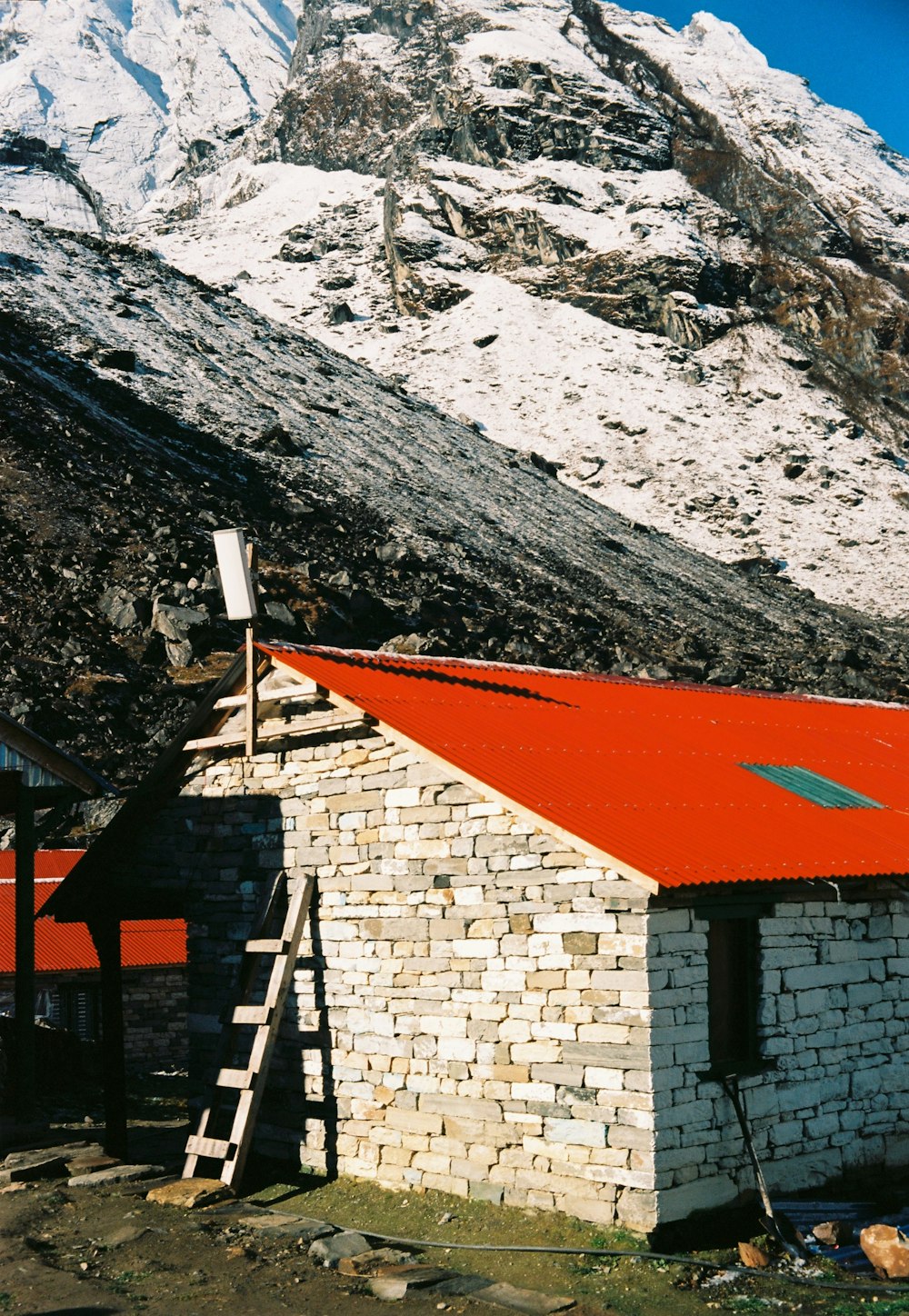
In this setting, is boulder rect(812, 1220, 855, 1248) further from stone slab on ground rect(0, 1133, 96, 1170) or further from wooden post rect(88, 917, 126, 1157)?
stone slab on ground rect(0, 1133, 96, 1170)

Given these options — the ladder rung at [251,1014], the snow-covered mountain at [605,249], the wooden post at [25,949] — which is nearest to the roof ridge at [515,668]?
the wooden post at [25,949]

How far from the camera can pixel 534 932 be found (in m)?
10.9

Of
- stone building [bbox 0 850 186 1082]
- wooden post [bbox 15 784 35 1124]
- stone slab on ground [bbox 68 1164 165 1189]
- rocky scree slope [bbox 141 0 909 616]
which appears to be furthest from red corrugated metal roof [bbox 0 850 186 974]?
rocky scree slope [bbox 141 0 909 616]

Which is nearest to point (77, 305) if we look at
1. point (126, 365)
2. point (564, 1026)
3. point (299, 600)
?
point (126, 365)

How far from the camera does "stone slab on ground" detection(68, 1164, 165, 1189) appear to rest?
486 inches

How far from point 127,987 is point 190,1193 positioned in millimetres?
11051

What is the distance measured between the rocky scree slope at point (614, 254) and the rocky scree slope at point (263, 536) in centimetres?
1196

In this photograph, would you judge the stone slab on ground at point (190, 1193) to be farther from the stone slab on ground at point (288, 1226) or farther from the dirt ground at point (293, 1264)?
the stone slab on ground at point (288, 1226)

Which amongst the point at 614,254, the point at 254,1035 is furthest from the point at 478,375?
the point at 254,1035

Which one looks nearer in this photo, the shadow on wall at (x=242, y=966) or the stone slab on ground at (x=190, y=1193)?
the stone slab on ground at (x=190, y=1193)

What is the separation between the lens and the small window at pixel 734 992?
10977 mm

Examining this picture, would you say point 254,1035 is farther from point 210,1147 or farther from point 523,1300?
point 523,1300

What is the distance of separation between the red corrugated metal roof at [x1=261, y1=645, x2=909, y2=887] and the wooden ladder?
2.44 meters

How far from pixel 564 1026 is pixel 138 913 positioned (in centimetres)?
582
